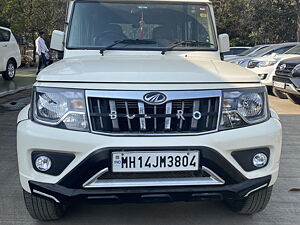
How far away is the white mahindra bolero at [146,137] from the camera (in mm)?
2621

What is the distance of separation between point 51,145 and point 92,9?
2088 mm

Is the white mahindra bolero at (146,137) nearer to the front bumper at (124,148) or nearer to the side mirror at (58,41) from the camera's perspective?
the front bumper at (124,148)

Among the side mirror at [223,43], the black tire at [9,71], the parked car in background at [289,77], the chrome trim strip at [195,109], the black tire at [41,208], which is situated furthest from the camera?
the black tire at [9,71]

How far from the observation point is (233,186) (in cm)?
273

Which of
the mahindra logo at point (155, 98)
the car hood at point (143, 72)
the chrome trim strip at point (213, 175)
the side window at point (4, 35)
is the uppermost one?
the car hood at point (143, 72)

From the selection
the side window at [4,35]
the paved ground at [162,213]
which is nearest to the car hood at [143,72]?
the paved ground at [162,213]

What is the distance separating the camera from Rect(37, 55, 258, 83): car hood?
275 centimetres

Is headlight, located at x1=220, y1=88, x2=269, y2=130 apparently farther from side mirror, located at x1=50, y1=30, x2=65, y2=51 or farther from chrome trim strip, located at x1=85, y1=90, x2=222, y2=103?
side mirror, located at x1=50, y1=30, x2=65, y2=51

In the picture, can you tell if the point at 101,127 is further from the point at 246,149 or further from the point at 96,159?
the point at 246,149

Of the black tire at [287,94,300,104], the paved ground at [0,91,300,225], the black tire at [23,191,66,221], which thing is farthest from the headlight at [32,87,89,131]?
the black tire at [287,94,300,104]

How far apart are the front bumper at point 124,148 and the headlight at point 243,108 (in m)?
0.06

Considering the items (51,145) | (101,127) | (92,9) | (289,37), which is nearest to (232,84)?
(101,127)

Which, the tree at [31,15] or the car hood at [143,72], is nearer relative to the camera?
the car hood at [143,72]

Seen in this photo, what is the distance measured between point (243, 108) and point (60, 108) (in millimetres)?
1327
